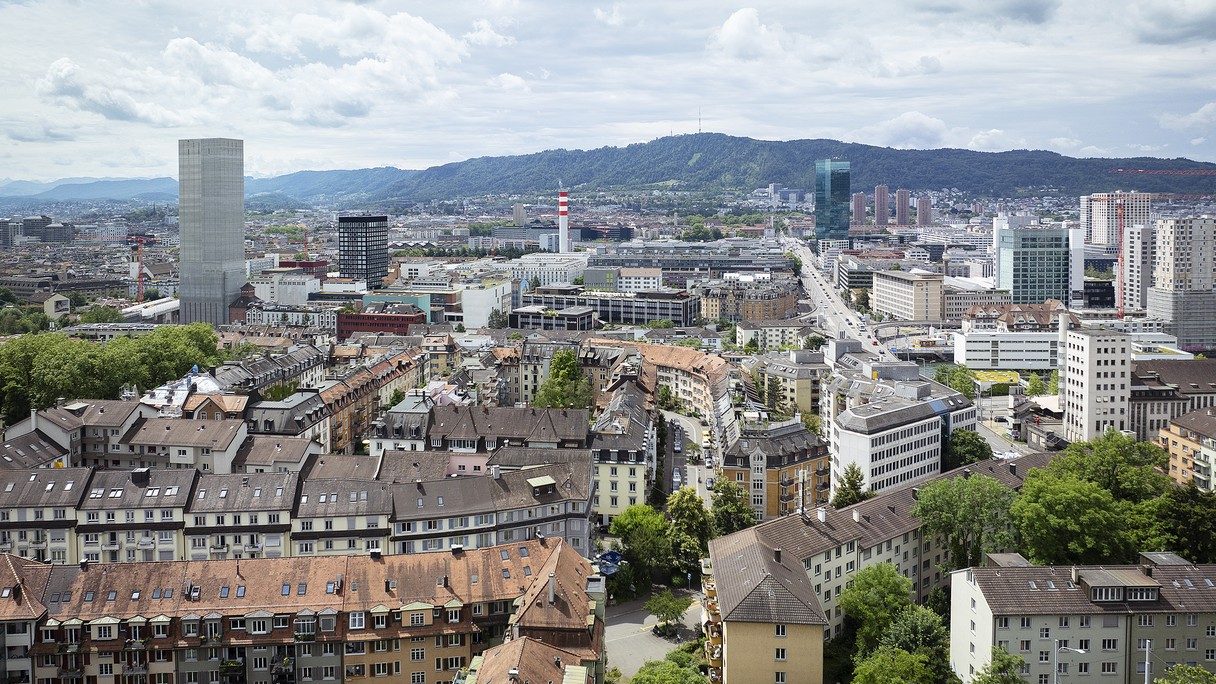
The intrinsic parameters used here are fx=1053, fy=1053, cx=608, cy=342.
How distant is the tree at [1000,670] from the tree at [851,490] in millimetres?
13312

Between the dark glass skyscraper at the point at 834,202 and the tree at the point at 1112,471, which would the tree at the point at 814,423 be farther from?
the dark glass skyscraper at the point at 834,202

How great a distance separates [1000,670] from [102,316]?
83088mm

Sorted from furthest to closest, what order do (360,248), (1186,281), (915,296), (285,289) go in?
(360,248) < (285,289) < (915,296) < (1186,281)

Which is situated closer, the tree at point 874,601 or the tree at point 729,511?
the tree at point 874,601

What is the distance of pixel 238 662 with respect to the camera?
23562 mm

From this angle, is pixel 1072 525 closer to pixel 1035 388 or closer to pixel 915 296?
pixel 1035 388

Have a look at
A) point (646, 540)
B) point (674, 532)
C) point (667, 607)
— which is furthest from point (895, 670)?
point (674, 532)

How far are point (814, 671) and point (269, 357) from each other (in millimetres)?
40601

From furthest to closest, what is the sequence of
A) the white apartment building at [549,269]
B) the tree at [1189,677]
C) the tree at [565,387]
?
1. the white apartment building at [549,269]
2. the tree at [565,387]
3. the tree at [1189,677]

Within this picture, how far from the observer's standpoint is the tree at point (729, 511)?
112 feet

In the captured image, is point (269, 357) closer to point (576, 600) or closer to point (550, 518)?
point (550, 518)

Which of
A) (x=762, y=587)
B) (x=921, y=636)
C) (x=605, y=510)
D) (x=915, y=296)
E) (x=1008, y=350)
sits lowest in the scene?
(x=921, y=636)

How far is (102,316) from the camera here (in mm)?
87500

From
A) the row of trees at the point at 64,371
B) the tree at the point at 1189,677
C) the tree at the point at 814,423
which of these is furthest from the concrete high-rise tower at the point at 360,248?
the tree at the point at 1189,677
